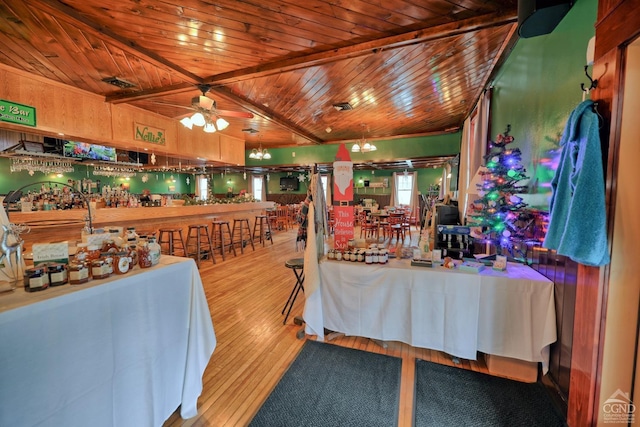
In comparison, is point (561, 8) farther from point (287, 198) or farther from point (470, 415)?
point (287, 198)

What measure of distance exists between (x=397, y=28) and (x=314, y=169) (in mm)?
1613

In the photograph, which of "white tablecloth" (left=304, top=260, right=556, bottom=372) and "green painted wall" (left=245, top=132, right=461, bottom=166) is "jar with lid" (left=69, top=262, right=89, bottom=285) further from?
"green painted wall" (left=245, top=132, right=461, bottom=166)

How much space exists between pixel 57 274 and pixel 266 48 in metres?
2.81

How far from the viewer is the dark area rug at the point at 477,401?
5.37 feet

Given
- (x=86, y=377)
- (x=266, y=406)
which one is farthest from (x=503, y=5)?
(x=86, y=377)

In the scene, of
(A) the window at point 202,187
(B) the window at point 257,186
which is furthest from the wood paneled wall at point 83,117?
(A) the window at point 202,187

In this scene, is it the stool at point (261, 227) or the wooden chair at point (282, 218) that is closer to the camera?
the stool at point (261, 227)

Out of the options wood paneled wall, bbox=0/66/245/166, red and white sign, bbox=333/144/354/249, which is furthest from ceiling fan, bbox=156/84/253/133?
wood paneled wall, bbox=0/66/245/166

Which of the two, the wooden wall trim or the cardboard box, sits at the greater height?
the wooden wall trim

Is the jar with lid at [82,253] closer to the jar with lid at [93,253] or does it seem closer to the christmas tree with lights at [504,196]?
the jar with lid at [93,253]

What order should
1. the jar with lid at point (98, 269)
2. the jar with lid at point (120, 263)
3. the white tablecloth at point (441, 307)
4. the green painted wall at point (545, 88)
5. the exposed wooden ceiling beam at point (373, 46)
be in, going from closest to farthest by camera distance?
the jar with lid at point (98, 269)
the jar with lid at point (120, 263)
the green painted wall at point (545, 88)
the white tablecloth at point (441, 307)
the exposed wooden ceiling beam at point (373, 46)

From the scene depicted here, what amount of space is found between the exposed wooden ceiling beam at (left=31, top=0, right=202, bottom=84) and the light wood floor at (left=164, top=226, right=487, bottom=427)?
2.99 meters

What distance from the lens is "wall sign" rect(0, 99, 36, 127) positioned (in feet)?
10.8

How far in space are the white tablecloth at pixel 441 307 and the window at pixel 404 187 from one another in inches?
405
